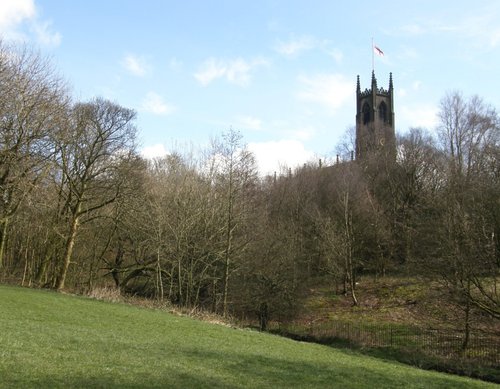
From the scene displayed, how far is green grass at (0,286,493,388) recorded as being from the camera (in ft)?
28.8

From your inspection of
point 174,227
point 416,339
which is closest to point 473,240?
point 416,339

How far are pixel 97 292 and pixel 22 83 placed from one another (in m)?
12.6

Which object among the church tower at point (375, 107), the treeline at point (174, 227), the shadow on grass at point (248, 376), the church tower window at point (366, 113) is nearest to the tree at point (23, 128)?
the treeline at point (174, 227)

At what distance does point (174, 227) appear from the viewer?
32.8 metres

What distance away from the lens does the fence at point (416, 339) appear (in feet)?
77.4

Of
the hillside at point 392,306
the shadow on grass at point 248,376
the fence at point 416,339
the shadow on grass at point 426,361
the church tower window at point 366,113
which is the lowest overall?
the shadow on grass at point 426,361

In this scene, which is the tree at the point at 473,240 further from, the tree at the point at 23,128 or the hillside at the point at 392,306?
the tree at the point at 23,128

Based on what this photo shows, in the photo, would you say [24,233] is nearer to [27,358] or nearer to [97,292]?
[97,292]

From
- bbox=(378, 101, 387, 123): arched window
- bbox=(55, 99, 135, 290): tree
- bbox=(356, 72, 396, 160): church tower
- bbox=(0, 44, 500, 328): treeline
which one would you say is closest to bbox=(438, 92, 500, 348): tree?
bbox=(0, 44, 500, 328): treeline

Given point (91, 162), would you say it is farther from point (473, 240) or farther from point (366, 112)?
point (366, 112)

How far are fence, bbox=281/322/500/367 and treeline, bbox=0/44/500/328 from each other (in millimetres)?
1922

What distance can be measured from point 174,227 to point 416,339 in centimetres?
1676

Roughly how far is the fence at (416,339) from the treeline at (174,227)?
6.31 ft

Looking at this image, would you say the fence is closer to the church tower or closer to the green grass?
the green grass
